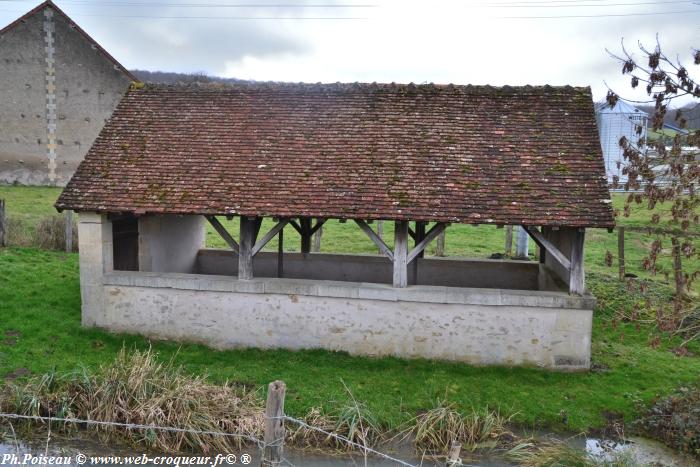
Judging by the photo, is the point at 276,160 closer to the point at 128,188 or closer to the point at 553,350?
the point at 128,188

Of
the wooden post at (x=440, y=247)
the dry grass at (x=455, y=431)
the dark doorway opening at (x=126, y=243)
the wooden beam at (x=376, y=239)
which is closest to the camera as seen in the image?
the dry grass at (x=455, y=431)

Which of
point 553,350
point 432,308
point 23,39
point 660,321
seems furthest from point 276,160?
point 23,39

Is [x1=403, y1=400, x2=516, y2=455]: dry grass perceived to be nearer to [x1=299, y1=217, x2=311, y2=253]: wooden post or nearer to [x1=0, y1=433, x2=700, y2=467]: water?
[x1=0, y1=433, x2=700, y2=467]: water

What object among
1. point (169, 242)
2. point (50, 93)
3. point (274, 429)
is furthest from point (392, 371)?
point (50, 93)

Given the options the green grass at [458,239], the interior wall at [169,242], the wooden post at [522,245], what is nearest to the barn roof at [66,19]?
the green grass at [458,239]

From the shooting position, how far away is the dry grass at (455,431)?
7.14 meters

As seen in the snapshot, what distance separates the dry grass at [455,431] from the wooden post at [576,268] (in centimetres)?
240

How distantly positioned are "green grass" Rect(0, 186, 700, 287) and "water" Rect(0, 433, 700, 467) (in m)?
7.67

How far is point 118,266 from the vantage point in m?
10.7

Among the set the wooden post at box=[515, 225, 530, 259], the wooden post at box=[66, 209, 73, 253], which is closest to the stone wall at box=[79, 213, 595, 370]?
the wooden post at box=[515, 225, 530, 259]

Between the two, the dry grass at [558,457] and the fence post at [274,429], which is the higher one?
the fence post at [274,429]

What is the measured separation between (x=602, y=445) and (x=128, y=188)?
24.4 feet

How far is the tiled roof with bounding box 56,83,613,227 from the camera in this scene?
8961 mm

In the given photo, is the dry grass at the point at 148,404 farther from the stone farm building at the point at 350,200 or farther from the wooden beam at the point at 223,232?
the wooden beam at the point at 223,232
